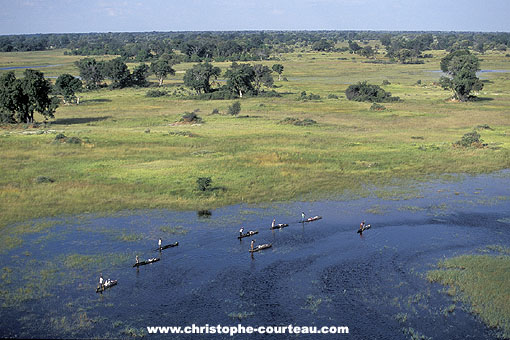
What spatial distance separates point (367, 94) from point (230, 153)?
61497 mm

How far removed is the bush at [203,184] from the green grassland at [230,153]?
3.15ft

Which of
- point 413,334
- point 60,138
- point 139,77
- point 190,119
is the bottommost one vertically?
point 413,334

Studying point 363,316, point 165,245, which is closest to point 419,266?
point 363,316

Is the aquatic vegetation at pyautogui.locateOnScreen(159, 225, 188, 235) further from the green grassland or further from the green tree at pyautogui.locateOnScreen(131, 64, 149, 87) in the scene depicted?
the green tree at pyautogui.locateOnScreen(131, 64, 149, 87)

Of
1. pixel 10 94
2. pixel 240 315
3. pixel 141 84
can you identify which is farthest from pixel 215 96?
pixel 240 315

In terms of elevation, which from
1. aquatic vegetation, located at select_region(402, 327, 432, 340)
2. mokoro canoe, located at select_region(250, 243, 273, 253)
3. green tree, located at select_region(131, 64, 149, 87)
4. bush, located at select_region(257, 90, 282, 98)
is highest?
green tree, located at select_region(131, 64, 149, 87)

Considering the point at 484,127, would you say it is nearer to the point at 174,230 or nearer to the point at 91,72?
the point at 174,230

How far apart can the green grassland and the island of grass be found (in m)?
18.5

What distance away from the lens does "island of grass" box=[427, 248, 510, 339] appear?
3080cm

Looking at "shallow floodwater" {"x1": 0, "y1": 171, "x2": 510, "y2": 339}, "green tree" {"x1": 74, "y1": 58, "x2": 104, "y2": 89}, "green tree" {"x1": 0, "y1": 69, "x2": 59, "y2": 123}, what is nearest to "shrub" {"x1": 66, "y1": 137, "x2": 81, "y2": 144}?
"green tree" {"x1": 0, "y1": 69, "x2": 59, "y2": 123}

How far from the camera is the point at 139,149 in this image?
7106 centimetres

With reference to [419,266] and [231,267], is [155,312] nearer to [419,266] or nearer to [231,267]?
[231,267]

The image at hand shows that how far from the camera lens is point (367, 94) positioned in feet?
400

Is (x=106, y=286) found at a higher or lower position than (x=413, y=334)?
higher
